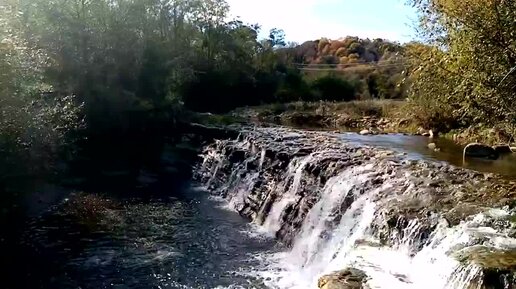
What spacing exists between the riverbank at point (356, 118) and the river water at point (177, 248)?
27.5 feet

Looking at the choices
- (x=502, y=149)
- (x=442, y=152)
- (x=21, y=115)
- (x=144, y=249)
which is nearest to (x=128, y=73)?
(x=21, y=115)

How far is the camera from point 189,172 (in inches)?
896

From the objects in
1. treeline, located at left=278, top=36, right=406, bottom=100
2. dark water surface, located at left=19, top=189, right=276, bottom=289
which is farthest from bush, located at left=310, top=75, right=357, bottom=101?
dark water surface, located at left=19, top=189, right=276, bottom=289

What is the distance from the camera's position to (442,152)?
59.1 feet

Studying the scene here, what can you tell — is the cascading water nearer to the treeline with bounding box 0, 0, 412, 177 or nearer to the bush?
the treeline with bounding box 0, 0, 412, 177

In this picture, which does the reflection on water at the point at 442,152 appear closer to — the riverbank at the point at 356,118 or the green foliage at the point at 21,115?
the riverbank at the point at 356,118

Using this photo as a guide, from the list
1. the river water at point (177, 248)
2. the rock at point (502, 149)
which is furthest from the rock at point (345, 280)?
the rock at point (502, 149)

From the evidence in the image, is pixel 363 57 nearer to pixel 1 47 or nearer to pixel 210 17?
pixel 210 17

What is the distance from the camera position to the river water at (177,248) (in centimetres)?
1086

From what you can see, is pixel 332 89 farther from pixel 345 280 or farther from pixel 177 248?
pixel 345 280

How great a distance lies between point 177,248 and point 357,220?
14.0 ft

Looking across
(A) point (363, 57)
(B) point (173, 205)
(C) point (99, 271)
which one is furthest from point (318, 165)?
(A) point (363, 57)

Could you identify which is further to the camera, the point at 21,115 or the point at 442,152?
the point at 442,152

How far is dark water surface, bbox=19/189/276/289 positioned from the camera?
1089 centimetres
